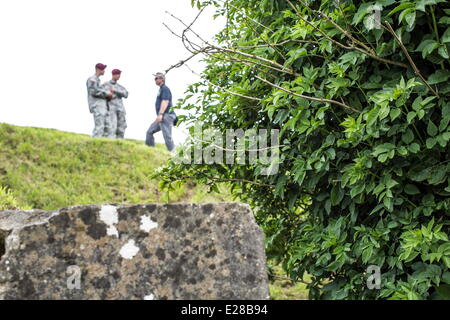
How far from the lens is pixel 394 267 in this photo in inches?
120

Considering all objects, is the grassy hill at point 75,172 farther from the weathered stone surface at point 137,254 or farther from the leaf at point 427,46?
the weathered stone surface at point 137,254

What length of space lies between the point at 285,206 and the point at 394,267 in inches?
57.0

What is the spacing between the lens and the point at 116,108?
1509 cm

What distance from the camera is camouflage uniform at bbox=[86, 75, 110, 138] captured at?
1414 cm

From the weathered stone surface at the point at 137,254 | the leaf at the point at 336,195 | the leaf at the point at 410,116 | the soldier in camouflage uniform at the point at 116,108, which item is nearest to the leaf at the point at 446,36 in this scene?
the leaf at the point at 410,116

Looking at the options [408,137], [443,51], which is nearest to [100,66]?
[408,137]

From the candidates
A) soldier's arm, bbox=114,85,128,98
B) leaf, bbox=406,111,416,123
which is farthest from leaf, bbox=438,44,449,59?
soldier's arm, bbox=114,85,128,98

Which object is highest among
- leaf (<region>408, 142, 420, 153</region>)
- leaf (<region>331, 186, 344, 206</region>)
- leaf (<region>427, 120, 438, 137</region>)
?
leaf (<region>427, 120, 438, 137</region>)

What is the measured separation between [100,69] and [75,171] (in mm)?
4321

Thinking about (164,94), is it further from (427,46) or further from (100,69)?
(427,46)

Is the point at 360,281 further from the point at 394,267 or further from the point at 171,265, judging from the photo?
the point at 171,265

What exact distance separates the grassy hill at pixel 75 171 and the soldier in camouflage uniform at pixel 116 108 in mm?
2250

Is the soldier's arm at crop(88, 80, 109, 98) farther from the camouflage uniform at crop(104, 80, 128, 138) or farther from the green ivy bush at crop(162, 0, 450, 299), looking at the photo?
the green ivy bush at crop(162, 0, 450, 299)

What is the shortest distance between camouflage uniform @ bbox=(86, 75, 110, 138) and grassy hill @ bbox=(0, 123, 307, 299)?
157 centimetres
